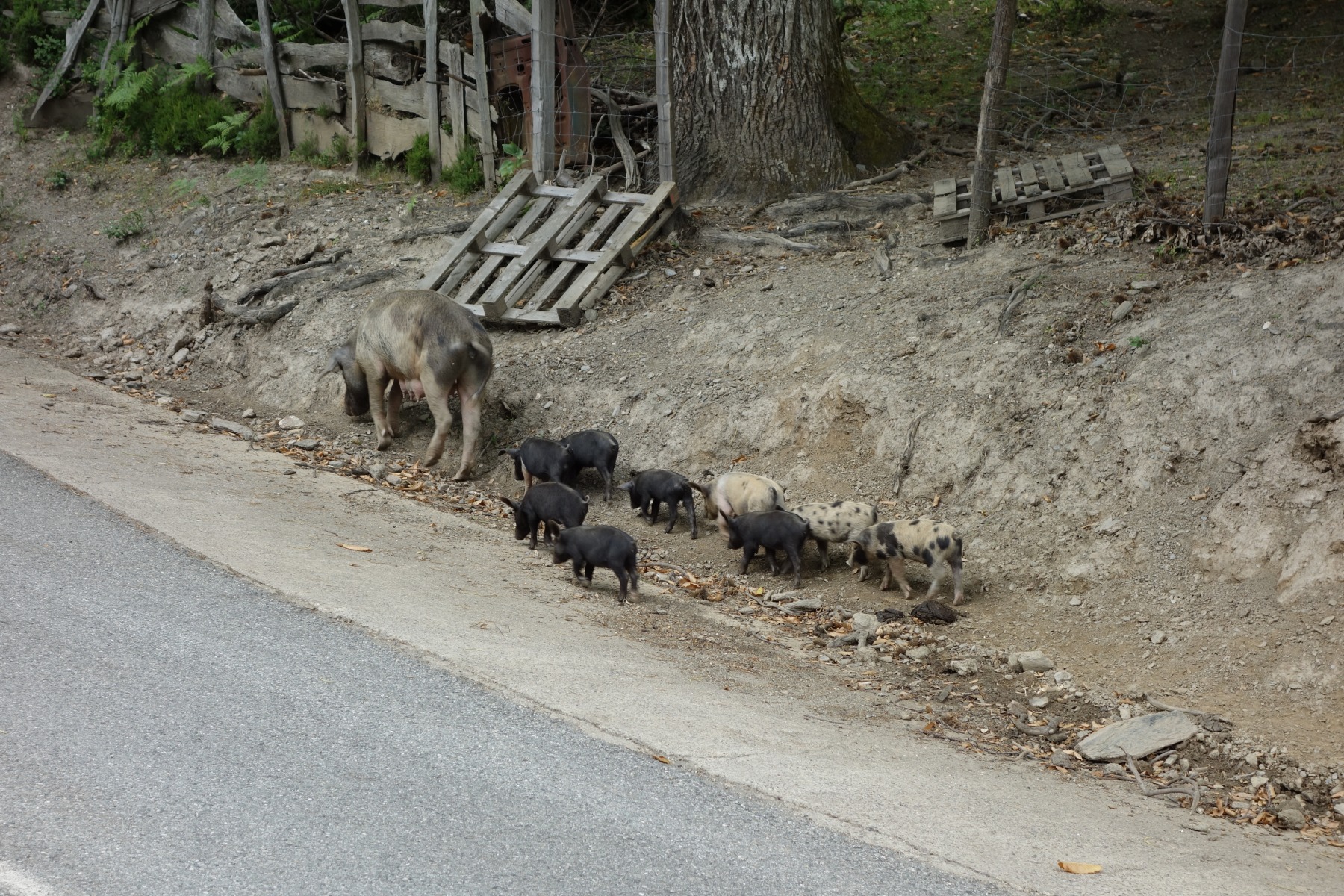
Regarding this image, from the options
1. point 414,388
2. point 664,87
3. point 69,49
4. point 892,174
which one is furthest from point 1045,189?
point 69,49

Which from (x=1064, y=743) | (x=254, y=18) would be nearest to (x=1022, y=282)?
(x=1064, y=743)

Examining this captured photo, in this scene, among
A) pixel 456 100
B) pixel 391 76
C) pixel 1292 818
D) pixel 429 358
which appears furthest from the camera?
pixel 391 76

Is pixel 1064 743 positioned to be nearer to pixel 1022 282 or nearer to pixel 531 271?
pixel 1022 282

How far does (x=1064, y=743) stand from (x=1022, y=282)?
4753 mm

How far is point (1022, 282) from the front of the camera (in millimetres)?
10094

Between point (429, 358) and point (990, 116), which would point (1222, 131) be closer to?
point (990, 116)

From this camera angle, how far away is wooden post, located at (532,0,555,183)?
512 inches

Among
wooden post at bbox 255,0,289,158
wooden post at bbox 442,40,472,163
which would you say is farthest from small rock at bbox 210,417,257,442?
wooden post at bbox 255,0,289,158

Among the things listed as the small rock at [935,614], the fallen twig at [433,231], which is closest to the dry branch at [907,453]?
the small rock at [935,614]

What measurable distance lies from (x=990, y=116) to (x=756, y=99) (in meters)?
3.26

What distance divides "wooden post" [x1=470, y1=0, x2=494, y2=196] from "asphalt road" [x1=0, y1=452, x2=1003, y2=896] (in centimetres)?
840

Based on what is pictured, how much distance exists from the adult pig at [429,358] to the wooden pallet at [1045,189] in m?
4.53

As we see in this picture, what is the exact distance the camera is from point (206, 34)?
1666 cm

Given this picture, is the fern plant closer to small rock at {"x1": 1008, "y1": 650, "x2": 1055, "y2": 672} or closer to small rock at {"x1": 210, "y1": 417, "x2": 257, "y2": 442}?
small rock at {"x1": 210, "y1": 417, "x2": 257, "y2": 442}
